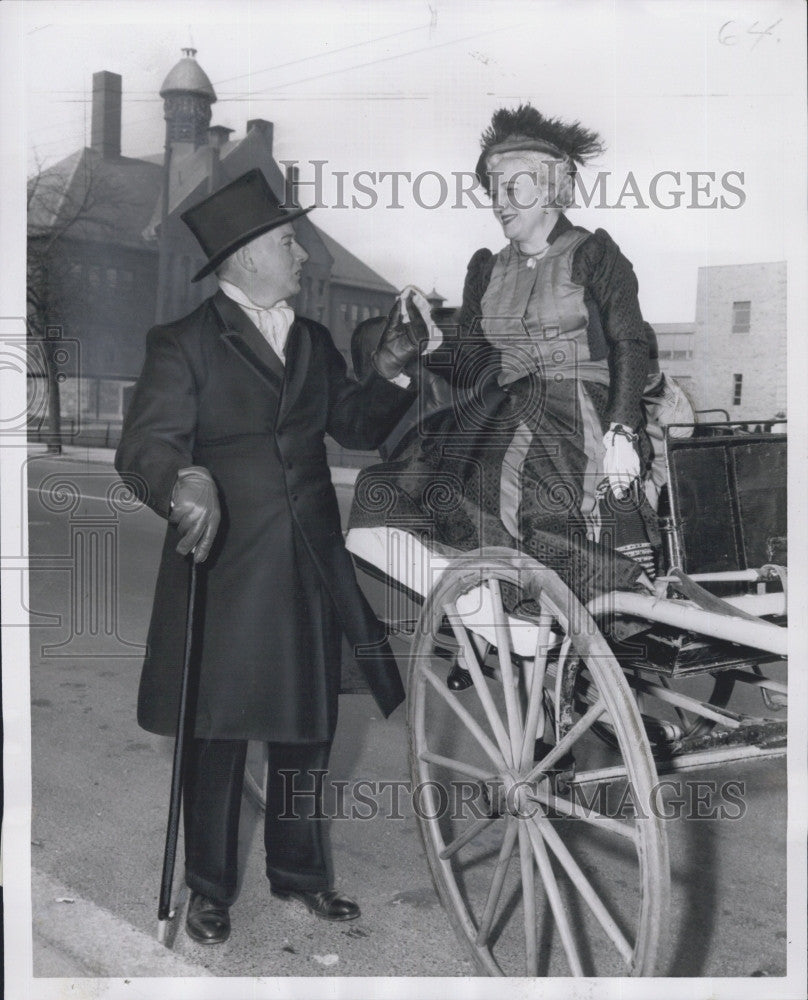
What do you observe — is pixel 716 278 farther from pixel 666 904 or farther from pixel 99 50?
pixel 99 50

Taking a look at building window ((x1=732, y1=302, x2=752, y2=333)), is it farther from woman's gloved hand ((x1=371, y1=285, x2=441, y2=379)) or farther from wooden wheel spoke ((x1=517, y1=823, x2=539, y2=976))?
wooden wheel spoke ((x1=517, y1=823, x2=539, y2=976))

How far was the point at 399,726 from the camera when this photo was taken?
3.52 meters

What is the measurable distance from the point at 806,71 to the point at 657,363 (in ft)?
→ 3.25

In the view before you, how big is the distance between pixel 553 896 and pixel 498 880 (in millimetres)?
233

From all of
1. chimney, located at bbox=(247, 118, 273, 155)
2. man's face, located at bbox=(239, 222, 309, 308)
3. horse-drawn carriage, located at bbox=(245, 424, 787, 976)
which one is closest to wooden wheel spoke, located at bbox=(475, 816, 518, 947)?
horse-drawn carriage, located at bbox=(245, 424, 787, 976)

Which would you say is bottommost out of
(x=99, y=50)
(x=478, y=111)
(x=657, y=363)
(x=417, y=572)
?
(x=417, y=572)

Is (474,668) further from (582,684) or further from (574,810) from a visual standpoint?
(574,810)

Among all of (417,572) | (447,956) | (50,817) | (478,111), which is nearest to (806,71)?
(478,111)

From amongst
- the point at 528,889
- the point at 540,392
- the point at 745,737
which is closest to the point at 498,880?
the point at 528,889

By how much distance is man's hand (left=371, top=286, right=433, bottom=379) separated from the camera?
→ 300 centimetres

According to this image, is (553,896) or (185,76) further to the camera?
(185,76)

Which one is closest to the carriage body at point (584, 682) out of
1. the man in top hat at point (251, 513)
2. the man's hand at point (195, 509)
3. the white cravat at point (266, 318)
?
the man in top hat at point (251, 513)

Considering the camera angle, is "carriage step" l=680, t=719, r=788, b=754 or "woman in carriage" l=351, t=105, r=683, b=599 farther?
"woman in carriage" l=351, t=105, r=683, b=599

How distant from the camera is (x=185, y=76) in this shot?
10.2 ft
